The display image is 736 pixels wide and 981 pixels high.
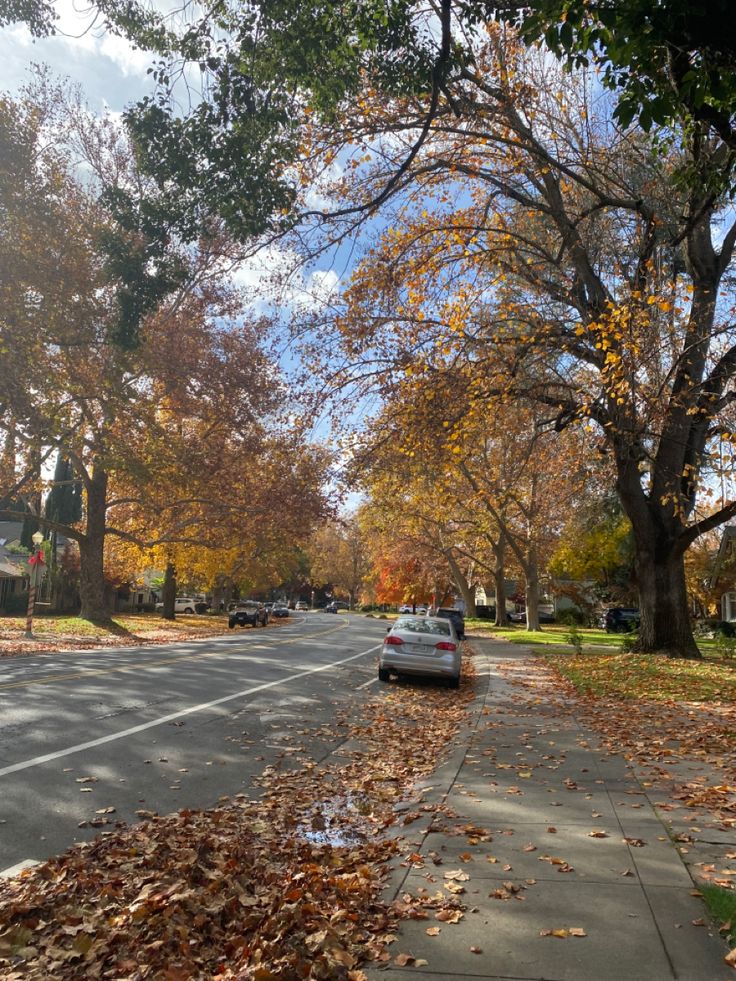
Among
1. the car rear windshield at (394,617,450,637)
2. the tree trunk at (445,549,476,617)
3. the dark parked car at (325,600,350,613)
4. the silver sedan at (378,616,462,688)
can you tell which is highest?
the tree trunk at (445,549,476,617)

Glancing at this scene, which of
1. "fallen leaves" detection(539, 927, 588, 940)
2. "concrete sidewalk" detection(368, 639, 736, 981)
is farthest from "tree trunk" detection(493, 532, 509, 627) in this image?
"fallen leaves" detection(539, 927, 588, 940)

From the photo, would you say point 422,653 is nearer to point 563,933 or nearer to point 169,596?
point 563,933

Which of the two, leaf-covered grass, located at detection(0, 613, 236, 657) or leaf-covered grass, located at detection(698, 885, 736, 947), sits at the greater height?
leaf-covered grass, located at detection(698, 885, 736, 947)

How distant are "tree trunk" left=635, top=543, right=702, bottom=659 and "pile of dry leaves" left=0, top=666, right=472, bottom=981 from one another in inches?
574

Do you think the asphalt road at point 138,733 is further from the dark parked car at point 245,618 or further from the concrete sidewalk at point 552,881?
the dark parked car at point 245,618

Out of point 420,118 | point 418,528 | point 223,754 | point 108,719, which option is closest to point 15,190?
point 420,118

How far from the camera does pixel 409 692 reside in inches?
634

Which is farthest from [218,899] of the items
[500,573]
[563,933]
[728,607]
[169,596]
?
[728,607]

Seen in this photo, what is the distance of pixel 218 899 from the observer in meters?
4.54

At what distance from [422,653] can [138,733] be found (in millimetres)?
8142

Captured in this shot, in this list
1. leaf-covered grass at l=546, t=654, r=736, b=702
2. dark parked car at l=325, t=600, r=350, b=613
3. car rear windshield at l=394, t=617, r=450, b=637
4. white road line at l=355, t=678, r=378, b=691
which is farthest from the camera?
dark parked car at l=325, t=600, r=350, b=613

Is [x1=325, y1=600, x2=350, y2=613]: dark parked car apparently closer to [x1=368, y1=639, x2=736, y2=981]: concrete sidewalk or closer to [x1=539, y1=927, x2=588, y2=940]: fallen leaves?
[x1=368, y1=639, x2=736, y2=981]: concrete sidewalk

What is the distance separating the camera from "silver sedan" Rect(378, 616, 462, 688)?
657 inches

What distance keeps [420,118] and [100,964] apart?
478 inches
